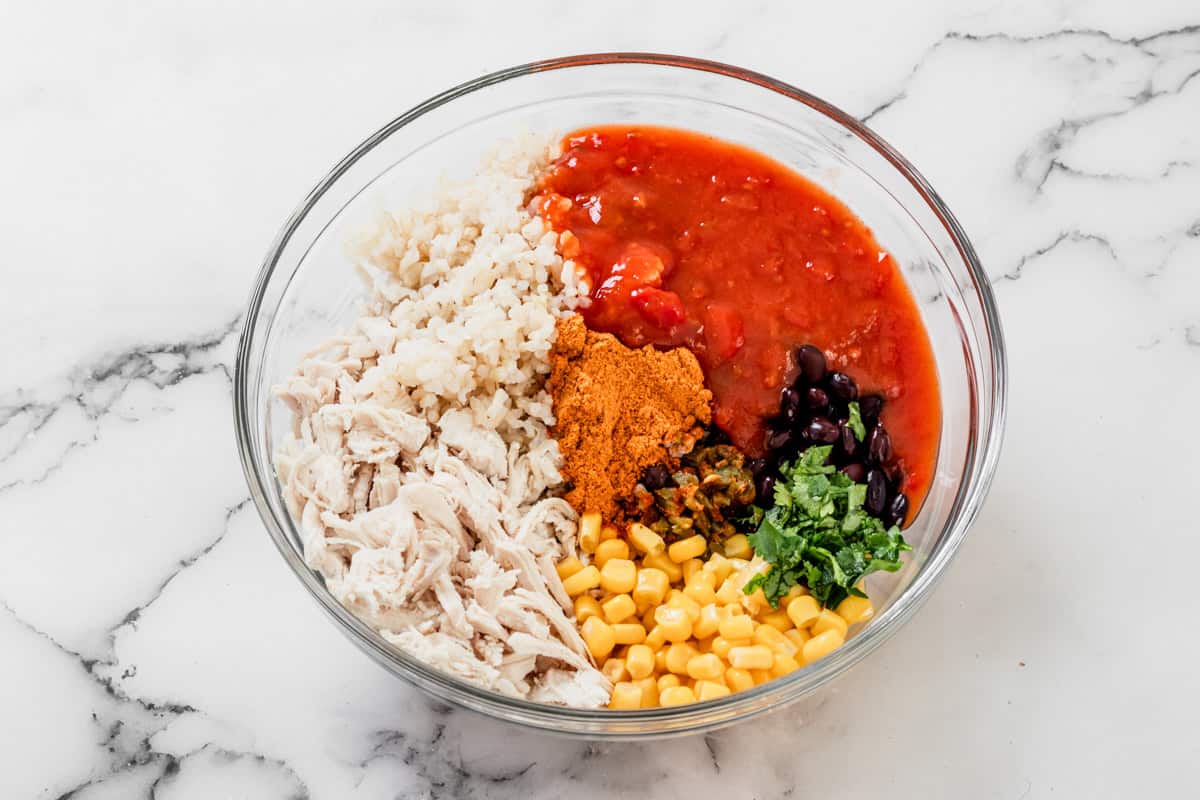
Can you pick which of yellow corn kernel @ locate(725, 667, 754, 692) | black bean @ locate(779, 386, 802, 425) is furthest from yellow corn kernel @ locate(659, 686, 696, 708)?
black bean @ locate(779, 386, 802, 425)

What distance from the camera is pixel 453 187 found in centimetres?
371

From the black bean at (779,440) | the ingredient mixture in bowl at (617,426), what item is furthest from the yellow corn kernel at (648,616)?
the black bean at (779,440)

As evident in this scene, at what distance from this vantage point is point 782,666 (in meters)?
3.23

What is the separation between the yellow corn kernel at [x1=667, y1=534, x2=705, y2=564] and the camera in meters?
3.45

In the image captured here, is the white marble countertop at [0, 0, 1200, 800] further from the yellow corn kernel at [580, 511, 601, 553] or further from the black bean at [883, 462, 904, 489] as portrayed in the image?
the yellow corn kernel at [580, 511, 601, 553]

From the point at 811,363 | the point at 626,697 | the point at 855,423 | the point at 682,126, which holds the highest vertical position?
the point at 682,126

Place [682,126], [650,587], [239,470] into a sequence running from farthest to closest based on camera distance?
[682,126]
[239,470]
[650,587]

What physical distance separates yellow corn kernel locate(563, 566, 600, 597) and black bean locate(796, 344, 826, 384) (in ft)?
2.68

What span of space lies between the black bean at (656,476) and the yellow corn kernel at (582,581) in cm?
29

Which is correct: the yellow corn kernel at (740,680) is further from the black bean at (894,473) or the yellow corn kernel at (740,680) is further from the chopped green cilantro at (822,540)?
→ the black bean at (894,473)

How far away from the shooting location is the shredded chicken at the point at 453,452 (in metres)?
3.18

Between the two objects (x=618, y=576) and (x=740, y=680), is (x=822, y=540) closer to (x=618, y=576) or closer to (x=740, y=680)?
(x=740, y=680)

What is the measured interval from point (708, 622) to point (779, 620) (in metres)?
0.20

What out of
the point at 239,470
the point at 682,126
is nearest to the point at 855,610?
the point at 682,126
